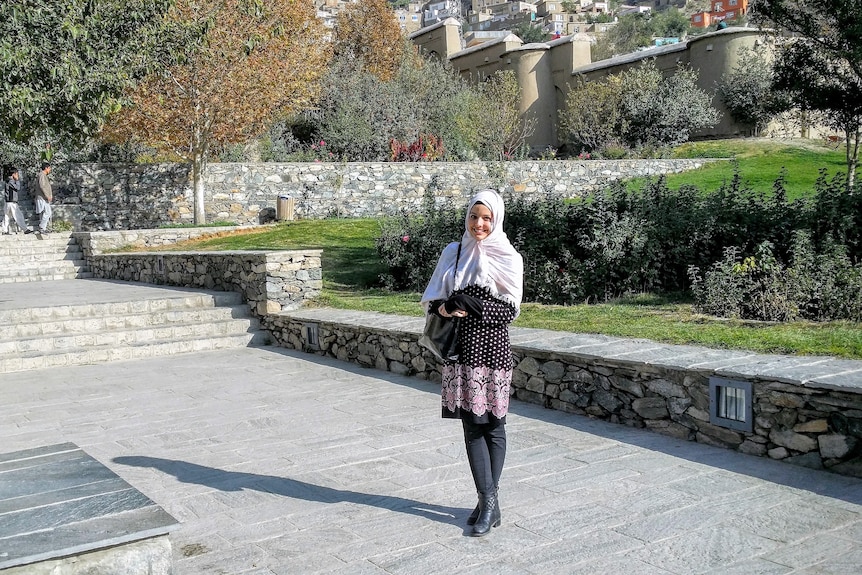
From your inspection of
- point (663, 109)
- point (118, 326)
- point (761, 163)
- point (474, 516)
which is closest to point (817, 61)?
point (474, 516)

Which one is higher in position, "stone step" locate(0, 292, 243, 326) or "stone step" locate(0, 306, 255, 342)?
"stone step" locate(0, 292, 243, 326)

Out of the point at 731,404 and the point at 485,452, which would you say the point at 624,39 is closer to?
the point at 731,404

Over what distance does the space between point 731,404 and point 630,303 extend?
4469 millimetres

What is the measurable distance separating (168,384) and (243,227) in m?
13.2

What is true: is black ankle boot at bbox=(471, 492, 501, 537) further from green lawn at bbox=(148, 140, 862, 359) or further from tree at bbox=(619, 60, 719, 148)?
tree at bbox=(619, 60, 719, 148)

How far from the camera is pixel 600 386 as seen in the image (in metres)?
6.66

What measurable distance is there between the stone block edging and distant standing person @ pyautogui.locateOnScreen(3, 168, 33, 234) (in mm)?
15860

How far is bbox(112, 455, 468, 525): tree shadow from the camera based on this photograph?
186 inches

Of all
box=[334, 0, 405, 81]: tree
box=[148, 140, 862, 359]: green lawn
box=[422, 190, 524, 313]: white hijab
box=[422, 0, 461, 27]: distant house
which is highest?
box=[422, 0, 461, 27]: distant house

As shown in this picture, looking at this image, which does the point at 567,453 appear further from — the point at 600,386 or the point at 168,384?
the point at 168,384

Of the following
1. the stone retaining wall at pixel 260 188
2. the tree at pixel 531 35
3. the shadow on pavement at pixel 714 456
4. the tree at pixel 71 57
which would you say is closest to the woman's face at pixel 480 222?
the shadow on pavement at pixel 714 456

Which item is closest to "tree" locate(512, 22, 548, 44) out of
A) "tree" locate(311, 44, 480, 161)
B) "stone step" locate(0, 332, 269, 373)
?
"tree" locate(311, 44, 480, 161)

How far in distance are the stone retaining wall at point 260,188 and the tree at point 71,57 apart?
42.0ft

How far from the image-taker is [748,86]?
93.1 feet
